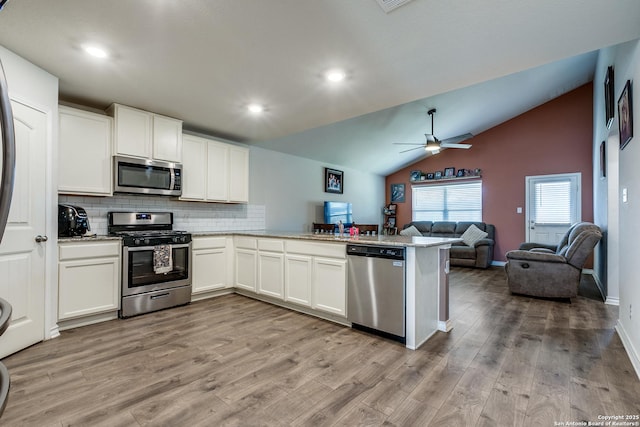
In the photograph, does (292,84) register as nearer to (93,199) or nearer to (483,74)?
(483,74)

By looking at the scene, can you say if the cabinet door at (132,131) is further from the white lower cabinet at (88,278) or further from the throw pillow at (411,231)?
the throw pillow at (411,231)

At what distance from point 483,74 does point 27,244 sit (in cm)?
411

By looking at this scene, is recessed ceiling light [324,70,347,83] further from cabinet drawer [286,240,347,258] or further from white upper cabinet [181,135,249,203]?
white upper cabinet [181,135,249,203]

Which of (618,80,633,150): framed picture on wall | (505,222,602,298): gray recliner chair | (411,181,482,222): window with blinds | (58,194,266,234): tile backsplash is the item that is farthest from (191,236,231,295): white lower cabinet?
(411,181,482,222): window with blinds

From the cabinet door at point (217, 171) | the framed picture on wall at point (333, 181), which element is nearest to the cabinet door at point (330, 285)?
the cabinet door at point (217, 171)

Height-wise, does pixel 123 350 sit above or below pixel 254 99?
below

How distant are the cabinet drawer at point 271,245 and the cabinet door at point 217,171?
39.7 inches

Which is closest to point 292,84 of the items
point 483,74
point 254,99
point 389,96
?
point 254,99

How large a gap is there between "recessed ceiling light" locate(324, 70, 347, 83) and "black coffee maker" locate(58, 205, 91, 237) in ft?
9.22

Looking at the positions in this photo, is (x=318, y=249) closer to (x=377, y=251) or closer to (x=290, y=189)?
(x=377, y=251)

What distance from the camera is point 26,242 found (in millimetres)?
2525

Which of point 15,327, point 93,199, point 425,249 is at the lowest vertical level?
point 15,327

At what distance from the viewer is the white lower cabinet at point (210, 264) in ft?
12.8

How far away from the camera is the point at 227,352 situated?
2.48 m
